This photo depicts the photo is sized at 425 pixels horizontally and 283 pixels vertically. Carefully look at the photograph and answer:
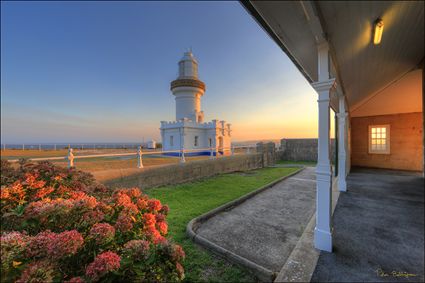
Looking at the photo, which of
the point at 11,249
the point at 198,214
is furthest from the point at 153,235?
the point at 198,214

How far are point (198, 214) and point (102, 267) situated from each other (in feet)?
10.5

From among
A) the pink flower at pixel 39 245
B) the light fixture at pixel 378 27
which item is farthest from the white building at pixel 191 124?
the pink flower at pixel 39 245

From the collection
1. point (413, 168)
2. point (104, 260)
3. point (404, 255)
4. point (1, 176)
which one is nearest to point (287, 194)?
point (404, 255)

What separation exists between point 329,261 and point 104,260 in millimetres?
3046

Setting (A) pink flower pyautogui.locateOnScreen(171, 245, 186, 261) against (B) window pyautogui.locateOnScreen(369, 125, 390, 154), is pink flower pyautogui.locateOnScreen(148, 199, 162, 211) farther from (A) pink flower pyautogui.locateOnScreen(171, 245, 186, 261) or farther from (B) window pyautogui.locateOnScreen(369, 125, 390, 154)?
(B) window pyautogui.locateOnScreen(369, 125, 390, 154)

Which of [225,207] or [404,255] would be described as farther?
[225,207]

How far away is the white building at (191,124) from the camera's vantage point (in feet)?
50.7

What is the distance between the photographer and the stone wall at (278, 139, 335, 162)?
50.2ft

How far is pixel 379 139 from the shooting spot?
10.8 meters

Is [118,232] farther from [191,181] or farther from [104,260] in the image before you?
[191,181]

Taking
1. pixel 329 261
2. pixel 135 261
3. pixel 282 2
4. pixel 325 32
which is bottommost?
pixel 329 261

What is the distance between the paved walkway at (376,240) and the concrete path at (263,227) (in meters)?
0.53

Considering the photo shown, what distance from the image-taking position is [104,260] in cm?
87

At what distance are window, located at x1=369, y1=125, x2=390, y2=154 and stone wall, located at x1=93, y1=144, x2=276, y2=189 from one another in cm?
703
